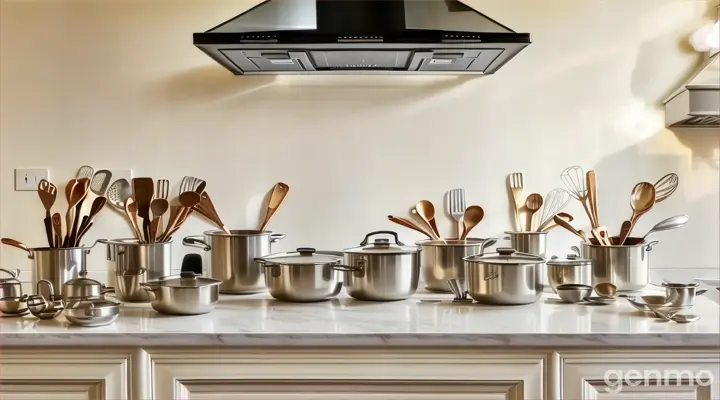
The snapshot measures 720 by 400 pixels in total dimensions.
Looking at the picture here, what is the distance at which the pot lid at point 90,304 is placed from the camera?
128 centimetres

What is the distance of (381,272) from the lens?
148 centimetres

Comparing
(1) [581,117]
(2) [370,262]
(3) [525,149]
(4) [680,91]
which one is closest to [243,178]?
(2) [370,262]

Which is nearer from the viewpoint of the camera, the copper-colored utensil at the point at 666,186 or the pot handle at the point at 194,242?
the pot handle at the point at 194,242

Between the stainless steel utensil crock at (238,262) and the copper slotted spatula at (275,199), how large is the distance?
0.16 metres

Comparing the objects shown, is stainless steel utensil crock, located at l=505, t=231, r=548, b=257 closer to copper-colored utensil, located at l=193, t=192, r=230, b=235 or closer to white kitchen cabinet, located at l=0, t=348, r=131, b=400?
copper-colored utensil, located at l=193, t=192, r=230, b=235

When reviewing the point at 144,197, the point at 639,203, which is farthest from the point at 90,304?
the point at 639,203

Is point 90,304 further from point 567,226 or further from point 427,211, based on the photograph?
point 567,226

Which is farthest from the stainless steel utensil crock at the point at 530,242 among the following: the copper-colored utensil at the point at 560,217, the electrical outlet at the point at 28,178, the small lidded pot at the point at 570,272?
the electrical outlet at the point at 28,178

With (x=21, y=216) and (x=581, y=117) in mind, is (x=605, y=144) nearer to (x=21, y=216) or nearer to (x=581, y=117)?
(x=581, y=117)

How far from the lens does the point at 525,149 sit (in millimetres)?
1842

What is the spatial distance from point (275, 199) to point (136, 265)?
1.47 ft

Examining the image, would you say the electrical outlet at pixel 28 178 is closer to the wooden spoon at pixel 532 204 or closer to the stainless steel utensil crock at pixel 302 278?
the stainless steel utensil crock at pixel 302 278

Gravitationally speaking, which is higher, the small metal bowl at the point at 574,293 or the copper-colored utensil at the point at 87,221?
the copper-colored utensil at the point at 87,221

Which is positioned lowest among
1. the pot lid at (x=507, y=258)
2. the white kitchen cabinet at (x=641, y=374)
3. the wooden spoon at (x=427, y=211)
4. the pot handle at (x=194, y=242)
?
the white kitchen cabinet at (x=641, y=374)
